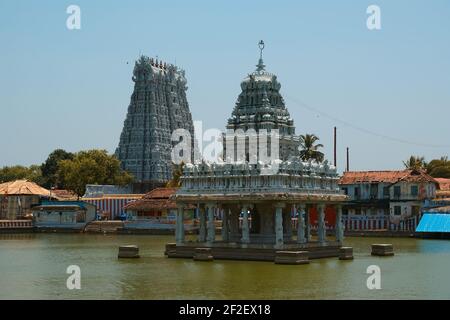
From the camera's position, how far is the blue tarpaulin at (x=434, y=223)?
281 feet

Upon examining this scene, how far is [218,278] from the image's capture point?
4391 cm

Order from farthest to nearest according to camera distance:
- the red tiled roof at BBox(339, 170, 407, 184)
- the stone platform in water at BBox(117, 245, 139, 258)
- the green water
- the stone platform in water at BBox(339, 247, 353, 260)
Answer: the red tiled roof at BBox(339, 170, 407, 184), the stone platform in water at BBox(117, 245, 139, 258), the stone platform in water at BBox(339, 247, 353, 260), the green water

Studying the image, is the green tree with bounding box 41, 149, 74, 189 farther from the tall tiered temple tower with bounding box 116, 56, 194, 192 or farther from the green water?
the green water

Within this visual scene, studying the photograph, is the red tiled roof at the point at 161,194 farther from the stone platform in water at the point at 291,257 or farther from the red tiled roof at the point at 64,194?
the stone platform in water at the point at 291,257

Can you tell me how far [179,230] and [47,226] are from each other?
57179mm

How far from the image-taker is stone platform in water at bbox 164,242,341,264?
53144 millimetres

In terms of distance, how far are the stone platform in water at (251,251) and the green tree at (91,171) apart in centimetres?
6914

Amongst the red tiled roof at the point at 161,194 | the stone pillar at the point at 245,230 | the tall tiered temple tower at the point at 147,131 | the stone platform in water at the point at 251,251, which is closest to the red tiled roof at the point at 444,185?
the red tiled roof at the point at 161,194

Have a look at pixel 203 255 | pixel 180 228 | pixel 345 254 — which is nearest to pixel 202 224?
pixel 180 228

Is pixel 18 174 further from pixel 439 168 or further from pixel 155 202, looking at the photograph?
pixel 439 168

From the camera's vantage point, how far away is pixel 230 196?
54375mm

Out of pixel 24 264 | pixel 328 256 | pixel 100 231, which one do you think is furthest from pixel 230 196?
pixel 100 231

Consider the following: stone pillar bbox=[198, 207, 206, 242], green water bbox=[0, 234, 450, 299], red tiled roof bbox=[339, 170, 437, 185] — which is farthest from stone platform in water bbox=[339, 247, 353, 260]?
red tiled roof bbox=[339, 170, 437, 185]

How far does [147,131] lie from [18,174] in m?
37.2
